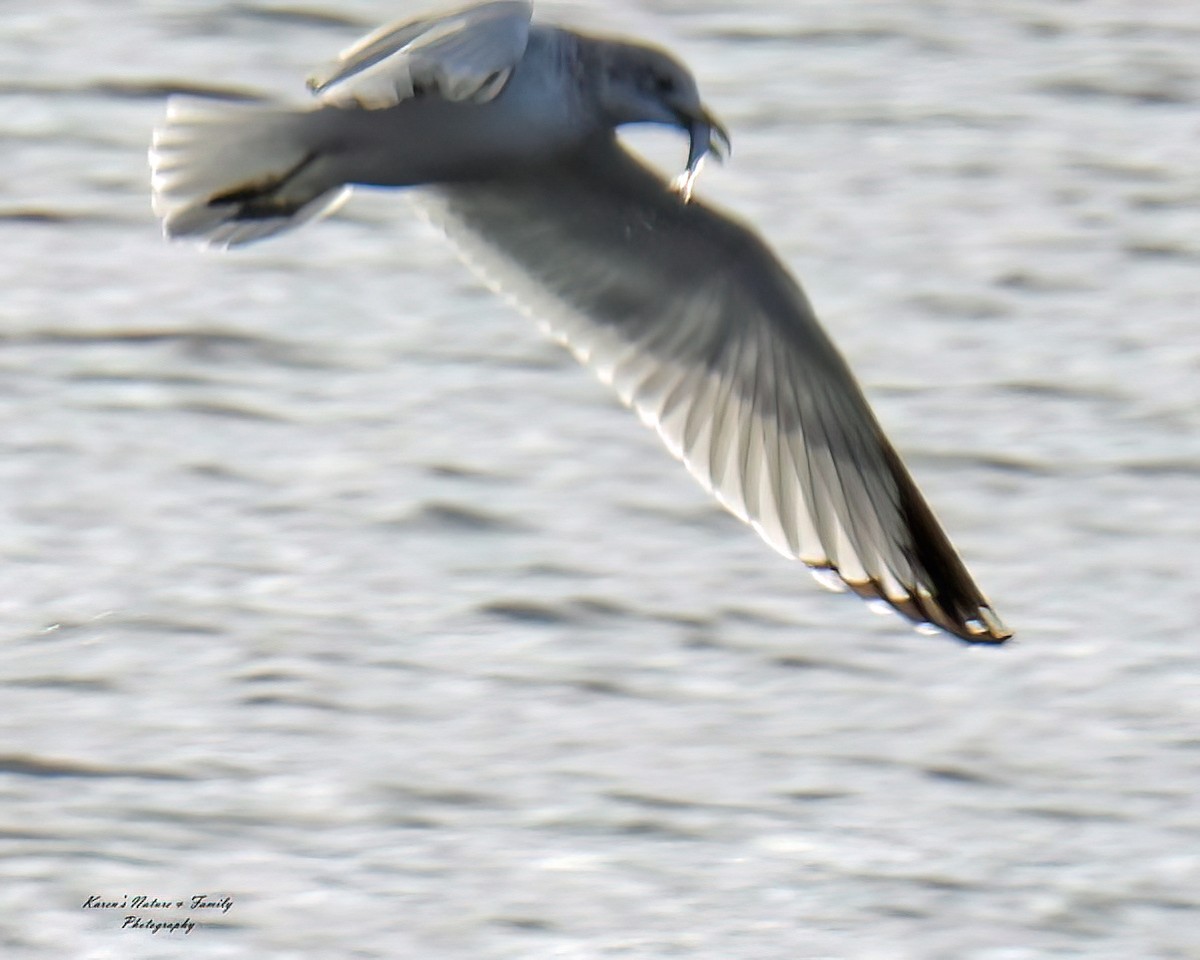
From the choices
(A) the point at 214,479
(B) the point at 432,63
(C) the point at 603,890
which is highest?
(B) the point at 432,63

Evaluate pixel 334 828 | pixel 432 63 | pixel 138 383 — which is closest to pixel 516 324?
pixel 138 383

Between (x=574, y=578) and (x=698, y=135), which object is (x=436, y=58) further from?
(x=574, y=578)

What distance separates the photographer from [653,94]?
2.41m

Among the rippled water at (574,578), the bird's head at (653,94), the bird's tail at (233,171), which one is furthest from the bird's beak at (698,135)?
the rippled water at (574,578)

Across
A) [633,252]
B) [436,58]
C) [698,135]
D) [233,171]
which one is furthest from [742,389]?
[436,58]

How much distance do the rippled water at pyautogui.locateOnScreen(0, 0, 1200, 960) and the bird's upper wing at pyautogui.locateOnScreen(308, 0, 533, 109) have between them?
82 centimetres

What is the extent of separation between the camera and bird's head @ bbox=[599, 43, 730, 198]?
2.39 m

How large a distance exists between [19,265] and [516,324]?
73 centimetres

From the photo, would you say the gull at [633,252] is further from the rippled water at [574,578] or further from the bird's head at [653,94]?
the rippled water at [574,578]

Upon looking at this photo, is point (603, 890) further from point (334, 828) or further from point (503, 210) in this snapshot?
point (503, 210)

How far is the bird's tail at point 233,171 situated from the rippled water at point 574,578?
1.97 ft

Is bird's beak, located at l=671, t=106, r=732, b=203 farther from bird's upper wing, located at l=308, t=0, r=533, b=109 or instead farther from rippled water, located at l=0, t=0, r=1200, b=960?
rippled water, located at l=0, t=0, r=1200, b=960

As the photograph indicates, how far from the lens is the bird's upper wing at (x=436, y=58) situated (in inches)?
80.6

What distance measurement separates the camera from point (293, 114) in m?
2.39
